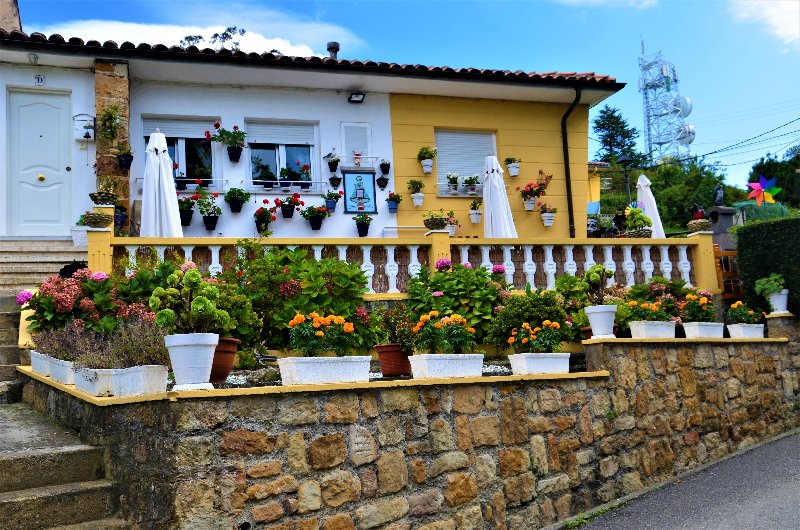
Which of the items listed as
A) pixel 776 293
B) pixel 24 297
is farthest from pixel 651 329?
pixel 24 297

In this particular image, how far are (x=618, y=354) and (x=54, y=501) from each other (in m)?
4.69

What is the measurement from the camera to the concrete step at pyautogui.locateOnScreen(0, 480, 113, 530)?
4.75 metres

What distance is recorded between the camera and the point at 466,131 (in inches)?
543

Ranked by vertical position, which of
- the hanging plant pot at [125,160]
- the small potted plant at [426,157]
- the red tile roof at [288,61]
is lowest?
the hanging plant pot at [125,160]

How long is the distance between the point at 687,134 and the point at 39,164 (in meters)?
47.2

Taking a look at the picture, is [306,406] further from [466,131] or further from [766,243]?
[466,131]

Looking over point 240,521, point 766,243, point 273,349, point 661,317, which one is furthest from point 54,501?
point 766,243

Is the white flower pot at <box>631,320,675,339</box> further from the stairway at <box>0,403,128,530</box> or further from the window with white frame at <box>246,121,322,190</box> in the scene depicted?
the window with white frame at <box>246,121,322,190</box>

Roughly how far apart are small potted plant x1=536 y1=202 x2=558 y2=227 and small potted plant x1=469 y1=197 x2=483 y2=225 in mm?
1110

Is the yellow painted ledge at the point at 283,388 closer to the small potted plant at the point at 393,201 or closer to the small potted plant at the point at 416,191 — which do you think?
the small potted plant at the point at 393,201

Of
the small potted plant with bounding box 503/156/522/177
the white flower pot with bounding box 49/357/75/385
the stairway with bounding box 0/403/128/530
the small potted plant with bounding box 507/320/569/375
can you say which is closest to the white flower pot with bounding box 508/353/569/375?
the small potted plant with bounding box 507/320/569/375

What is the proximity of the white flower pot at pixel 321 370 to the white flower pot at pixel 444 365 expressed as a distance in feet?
1.93

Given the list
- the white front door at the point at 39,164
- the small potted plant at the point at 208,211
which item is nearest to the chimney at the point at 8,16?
the white front door at the point at 39,164

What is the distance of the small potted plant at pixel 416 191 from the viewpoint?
42.7ft
